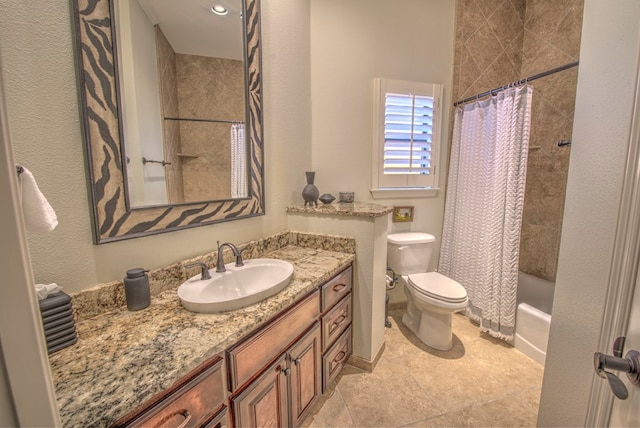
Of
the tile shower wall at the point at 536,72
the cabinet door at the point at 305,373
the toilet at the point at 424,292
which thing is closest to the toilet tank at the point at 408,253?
the toilet at the point at 424,292

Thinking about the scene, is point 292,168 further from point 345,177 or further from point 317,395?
point 317,395

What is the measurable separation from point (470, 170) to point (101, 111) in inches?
92.9

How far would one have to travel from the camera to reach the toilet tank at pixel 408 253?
215cm

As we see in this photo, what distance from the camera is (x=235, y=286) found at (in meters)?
1.23

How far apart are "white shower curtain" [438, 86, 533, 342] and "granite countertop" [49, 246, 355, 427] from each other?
164 centimetres

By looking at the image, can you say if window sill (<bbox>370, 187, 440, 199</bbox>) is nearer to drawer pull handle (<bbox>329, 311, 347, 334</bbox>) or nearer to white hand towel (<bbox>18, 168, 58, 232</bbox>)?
drawer pull handle (<bbox>329, 311, 347, 334</bbox>)

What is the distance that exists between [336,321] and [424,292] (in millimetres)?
777

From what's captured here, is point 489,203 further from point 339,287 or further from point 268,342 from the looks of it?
point 268,342

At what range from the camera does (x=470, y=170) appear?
217 centimetres

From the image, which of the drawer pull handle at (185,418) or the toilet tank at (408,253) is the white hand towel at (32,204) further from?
the toilet tank at (408,253)

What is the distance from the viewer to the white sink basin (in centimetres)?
93

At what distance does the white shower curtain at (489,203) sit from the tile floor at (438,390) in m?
0.28

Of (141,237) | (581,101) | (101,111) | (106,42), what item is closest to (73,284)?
(141,237)

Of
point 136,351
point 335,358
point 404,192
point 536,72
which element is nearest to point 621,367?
point 136,351
